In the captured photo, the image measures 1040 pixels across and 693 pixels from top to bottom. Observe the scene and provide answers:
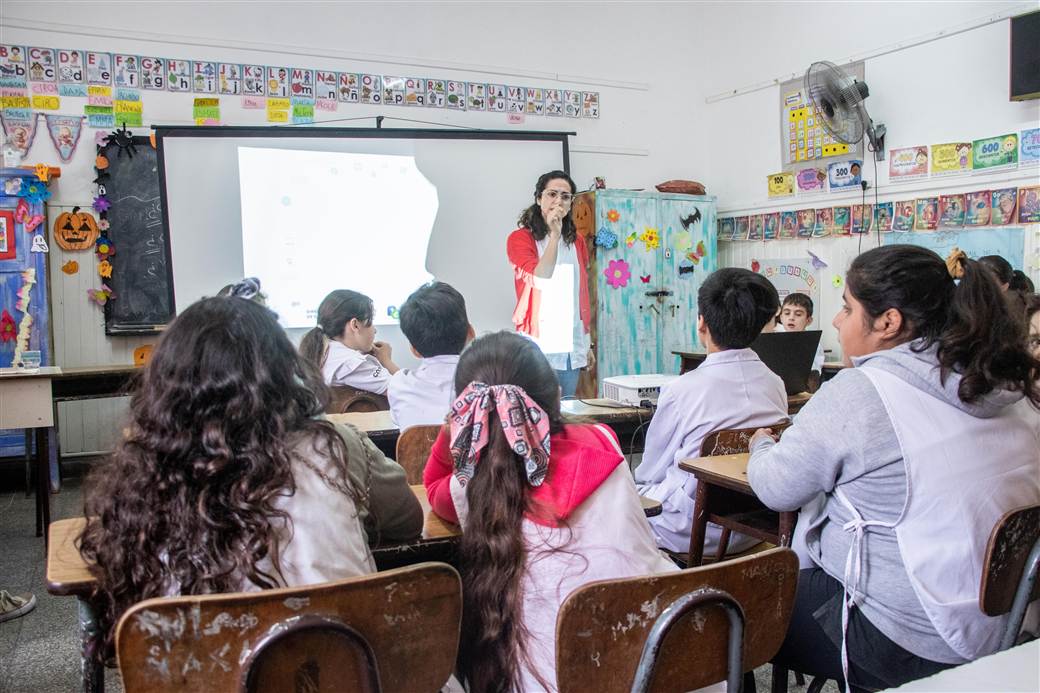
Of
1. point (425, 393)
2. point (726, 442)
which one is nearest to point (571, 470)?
point (726, 442)

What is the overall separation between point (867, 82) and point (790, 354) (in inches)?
123

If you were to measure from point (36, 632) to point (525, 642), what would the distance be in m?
2.12

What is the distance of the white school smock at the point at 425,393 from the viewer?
97.3 inches

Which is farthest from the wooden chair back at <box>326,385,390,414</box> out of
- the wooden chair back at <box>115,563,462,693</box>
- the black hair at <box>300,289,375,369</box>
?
the wooden chair back at <box>115,563,462,693</box>

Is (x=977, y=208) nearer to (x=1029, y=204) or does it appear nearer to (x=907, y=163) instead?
(x=1029, y=204)

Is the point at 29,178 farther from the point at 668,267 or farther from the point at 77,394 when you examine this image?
the point at 668,267

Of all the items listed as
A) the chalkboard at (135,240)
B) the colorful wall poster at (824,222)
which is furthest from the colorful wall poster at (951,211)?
the chalkboard at (135,240)

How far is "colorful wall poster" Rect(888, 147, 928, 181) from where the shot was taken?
4.93 meters

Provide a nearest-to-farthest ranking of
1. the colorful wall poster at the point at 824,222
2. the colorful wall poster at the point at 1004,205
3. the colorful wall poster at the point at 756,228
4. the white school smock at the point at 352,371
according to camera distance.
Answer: the white school smock at the point at 352,371 → the colorful wall poster at the point at 1004,205 → the colorful wall poster at the point at 824,222 → the colorful wall poster at the point at 756,228

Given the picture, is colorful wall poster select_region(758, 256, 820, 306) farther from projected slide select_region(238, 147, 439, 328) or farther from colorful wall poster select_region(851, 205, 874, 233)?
projected slide select_region(238, 147, 439, 328)

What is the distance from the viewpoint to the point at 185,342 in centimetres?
112

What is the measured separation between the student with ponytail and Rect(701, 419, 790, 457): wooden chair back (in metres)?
0.58

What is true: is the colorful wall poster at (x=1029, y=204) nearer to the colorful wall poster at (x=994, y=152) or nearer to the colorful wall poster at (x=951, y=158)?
the colorful wall poster at (x=994, y=152)

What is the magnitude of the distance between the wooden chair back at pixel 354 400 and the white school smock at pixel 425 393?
2.27ft
